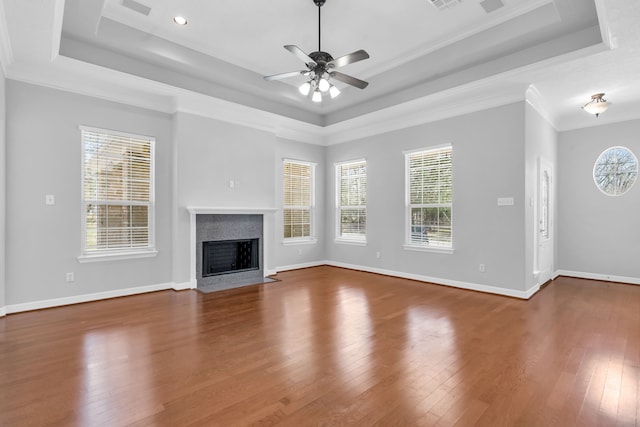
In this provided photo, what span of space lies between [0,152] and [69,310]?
207cm

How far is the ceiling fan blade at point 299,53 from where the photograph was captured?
327cm

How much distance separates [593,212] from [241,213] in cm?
655

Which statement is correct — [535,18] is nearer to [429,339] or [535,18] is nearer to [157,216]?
[429,339]

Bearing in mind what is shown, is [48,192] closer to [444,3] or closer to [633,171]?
[444,3]

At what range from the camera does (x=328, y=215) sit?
7.64 metres

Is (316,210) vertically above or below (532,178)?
below

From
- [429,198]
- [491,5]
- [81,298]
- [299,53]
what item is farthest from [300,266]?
[491,5]

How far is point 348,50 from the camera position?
4.72 meters

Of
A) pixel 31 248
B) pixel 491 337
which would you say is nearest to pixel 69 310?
pixel 31 248

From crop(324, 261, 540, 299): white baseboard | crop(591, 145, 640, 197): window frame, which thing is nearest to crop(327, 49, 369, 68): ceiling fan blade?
crop(324, 261, 540, 299): white baseboard

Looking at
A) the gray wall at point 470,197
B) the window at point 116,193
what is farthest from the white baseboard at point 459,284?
the window at point 116,193

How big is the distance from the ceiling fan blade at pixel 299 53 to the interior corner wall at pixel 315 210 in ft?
11.0

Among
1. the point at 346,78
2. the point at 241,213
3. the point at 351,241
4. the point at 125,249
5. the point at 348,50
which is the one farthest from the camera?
the point at 351,241

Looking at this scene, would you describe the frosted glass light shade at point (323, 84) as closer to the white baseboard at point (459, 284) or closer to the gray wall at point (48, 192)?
the gray wall at point (48, 192)
